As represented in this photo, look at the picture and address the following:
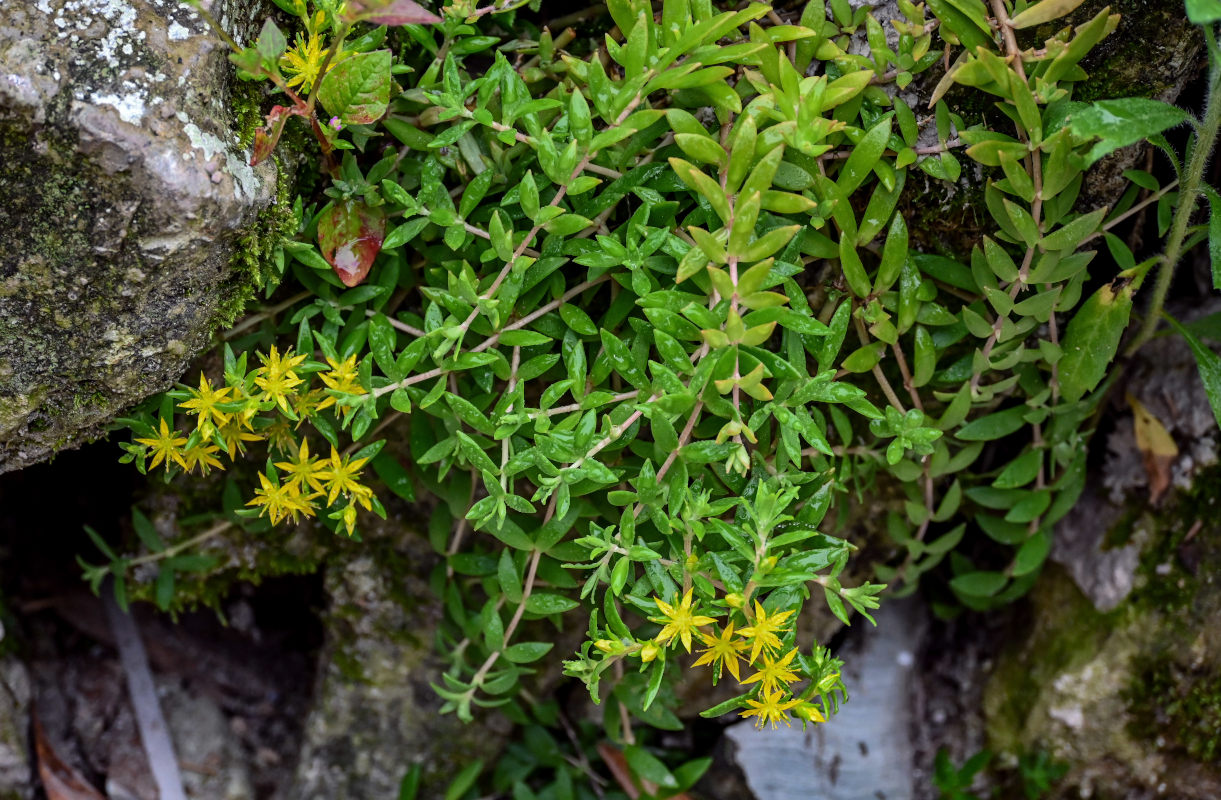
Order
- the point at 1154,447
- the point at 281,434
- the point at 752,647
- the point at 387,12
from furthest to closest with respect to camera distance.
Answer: the point at 1154,447 → the point at 281,434 → the point at 752,647 → the point at 387,12

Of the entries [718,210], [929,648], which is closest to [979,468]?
[929,648]

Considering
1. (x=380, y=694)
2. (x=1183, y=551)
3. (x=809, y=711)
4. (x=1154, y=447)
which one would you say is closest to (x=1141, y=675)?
(x=1183, y=551)

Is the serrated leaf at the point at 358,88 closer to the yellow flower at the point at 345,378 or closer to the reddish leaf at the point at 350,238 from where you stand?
the reddish leaf at the point at 350,238

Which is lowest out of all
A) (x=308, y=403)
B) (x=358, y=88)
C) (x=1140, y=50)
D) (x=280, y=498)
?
(x=280, y=498)

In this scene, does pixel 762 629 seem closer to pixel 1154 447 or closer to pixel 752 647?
pixel 752 647

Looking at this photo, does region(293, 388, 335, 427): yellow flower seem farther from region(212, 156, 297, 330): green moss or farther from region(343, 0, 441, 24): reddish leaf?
region(343, 0, 441, 24): reddish leaf

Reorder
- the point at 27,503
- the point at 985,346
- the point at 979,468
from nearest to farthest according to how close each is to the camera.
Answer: the point at 985,346 → the point at 979,468 → the point at 27,503

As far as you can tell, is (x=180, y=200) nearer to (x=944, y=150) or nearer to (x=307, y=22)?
(x=307, y=22)

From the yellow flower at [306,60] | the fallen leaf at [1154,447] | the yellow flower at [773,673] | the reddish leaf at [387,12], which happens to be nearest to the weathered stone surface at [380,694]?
the yellow flower at [773,673]
